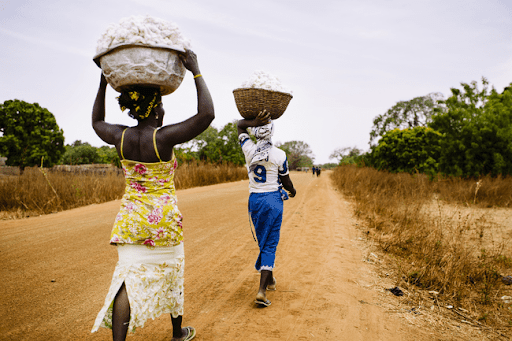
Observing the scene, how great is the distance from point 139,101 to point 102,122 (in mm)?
416

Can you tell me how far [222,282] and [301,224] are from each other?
3.75 meters

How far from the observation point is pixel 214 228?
6883mm

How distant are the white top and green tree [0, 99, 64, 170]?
107 ft

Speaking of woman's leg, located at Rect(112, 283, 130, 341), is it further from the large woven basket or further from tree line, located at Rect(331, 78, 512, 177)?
tree line, located at Rect(331, 78, 512, 177)

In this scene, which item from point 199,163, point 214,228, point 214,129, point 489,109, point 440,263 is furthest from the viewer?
point 214,129

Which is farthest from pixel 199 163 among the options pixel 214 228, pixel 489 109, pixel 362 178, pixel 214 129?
pixel 214 129

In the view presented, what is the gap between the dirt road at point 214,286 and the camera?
2.84m

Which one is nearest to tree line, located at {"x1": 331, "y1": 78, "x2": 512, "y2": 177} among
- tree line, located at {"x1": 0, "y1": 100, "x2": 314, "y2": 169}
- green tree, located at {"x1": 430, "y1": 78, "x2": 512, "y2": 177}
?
green tree, located at {"x1": 430, "y1": 78, "x2": 512, "y2": 177}

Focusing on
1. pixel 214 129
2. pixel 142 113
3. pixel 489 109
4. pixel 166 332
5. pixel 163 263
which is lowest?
pixel 166 332

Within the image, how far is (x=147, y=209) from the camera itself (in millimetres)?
2115

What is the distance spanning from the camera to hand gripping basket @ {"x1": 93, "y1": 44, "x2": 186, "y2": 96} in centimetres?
196

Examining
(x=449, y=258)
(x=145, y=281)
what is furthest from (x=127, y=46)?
(x=449, y=258)

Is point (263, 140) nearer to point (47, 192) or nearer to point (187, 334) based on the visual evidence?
point (187, 334)

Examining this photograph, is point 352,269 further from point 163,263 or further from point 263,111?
point 163,263
